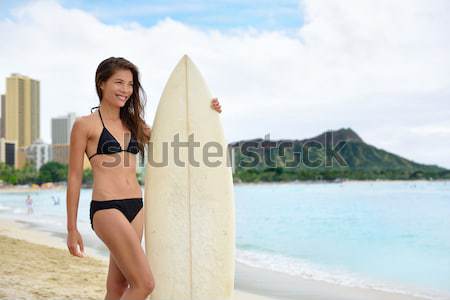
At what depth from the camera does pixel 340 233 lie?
16.4m

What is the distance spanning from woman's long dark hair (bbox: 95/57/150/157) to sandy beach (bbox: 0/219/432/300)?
2.01 metres

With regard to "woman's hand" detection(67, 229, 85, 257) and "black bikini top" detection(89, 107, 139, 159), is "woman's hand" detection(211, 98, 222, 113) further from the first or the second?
"woman's hand" detection(67, 229, 85, 257)

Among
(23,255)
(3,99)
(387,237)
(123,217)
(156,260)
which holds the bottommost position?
(387,237)

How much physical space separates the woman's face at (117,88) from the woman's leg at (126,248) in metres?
0.50

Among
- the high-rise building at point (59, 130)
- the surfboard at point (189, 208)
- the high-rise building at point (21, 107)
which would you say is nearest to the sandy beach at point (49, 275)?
the surfboard at point (189, 208)

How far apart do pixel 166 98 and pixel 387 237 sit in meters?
14.0

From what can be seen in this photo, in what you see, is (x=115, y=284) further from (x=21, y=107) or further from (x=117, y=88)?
(x=21, y=107)

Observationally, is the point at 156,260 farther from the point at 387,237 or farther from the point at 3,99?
the point at 3,99

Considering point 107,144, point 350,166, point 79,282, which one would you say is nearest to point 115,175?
point 107,144

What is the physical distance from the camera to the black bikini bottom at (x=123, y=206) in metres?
2.14

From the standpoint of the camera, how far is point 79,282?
4.66m

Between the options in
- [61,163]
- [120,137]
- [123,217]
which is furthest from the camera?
[61,163]

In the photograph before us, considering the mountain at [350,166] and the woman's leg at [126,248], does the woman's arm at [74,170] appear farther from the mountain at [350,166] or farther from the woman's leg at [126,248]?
the mountain at [350,166]

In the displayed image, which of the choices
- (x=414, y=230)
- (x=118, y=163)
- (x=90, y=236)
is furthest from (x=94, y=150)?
(x=414, y=230)
